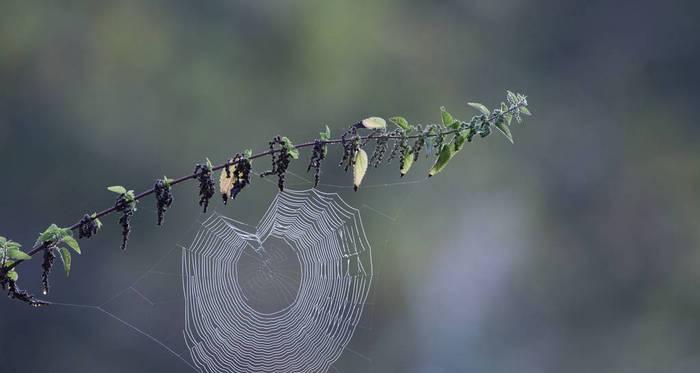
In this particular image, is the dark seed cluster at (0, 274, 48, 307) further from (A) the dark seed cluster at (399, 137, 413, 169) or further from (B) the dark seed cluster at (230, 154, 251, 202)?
(A) the dark seed cluster at (399, 137, 413, 169)

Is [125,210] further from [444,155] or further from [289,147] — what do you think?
[444,155]

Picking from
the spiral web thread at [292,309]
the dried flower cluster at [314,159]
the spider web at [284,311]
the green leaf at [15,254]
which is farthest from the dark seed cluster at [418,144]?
the spiral web thread at [292,309]

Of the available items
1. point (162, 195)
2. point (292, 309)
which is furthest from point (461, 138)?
point (292, 309)

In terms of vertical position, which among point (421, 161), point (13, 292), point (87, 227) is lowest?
point (13, 292)

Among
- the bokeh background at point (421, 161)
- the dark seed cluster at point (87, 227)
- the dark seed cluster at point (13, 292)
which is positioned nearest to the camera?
the dark seed cluster at point (13, 292)

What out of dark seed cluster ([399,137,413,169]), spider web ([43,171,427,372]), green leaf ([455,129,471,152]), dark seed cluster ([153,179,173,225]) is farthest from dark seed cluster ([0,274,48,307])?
spider web ([43,171,427,372])

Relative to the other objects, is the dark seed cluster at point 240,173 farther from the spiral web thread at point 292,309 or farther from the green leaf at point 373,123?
the spiral web thread at point 292,309
